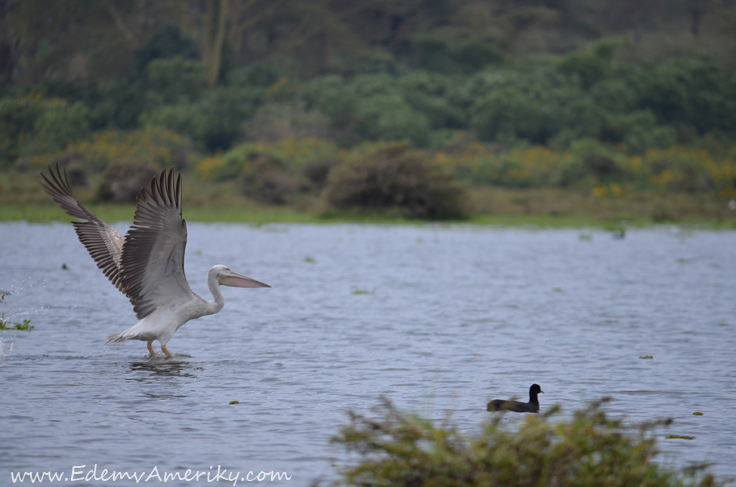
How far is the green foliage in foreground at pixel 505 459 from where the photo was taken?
4.93m

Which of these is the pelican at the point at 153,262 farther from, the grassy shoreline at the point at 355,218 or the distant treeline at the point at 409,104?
the distant treeline at the point at 409,104

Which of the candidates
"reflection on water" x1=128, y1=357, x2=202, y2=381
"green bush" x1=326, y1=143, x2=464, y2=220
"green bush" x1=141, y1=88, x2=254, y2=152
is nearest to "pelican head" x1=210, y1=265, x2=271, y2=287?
"reflection on water" x1=128, y1=357, x2=202, y2=381

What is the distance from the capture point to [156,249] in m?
9.62

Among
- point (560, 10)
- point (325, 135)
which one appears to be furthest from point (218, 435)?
point (560, 10)

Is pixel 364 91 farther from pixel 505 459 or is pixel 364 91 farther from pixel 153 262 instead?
pixel 505 459

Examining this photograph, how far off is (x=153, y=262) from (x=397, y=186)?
28613 mm

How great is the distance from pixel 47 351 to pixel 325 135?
44.0m

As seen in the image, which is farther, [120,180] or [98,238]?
[120,180]

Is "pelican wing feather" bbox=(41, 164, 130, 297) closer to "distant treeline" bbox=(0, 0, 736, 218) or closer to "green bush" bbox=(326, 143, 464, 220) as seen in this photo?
"green bush" bbox=(326, 143, 464, 220)

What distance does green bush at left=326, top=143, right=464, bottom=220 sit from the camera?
37906 millimetres

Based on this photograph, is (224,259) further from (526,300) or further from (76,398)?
(76,398)

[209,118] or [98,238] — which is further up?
[209,118]

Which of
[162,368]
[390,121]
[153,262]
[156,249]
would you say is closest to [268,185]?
[390,121]

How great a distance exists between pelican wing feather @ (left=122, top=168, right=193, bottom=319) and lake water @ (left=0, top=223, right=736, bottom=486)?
2.57 ft
